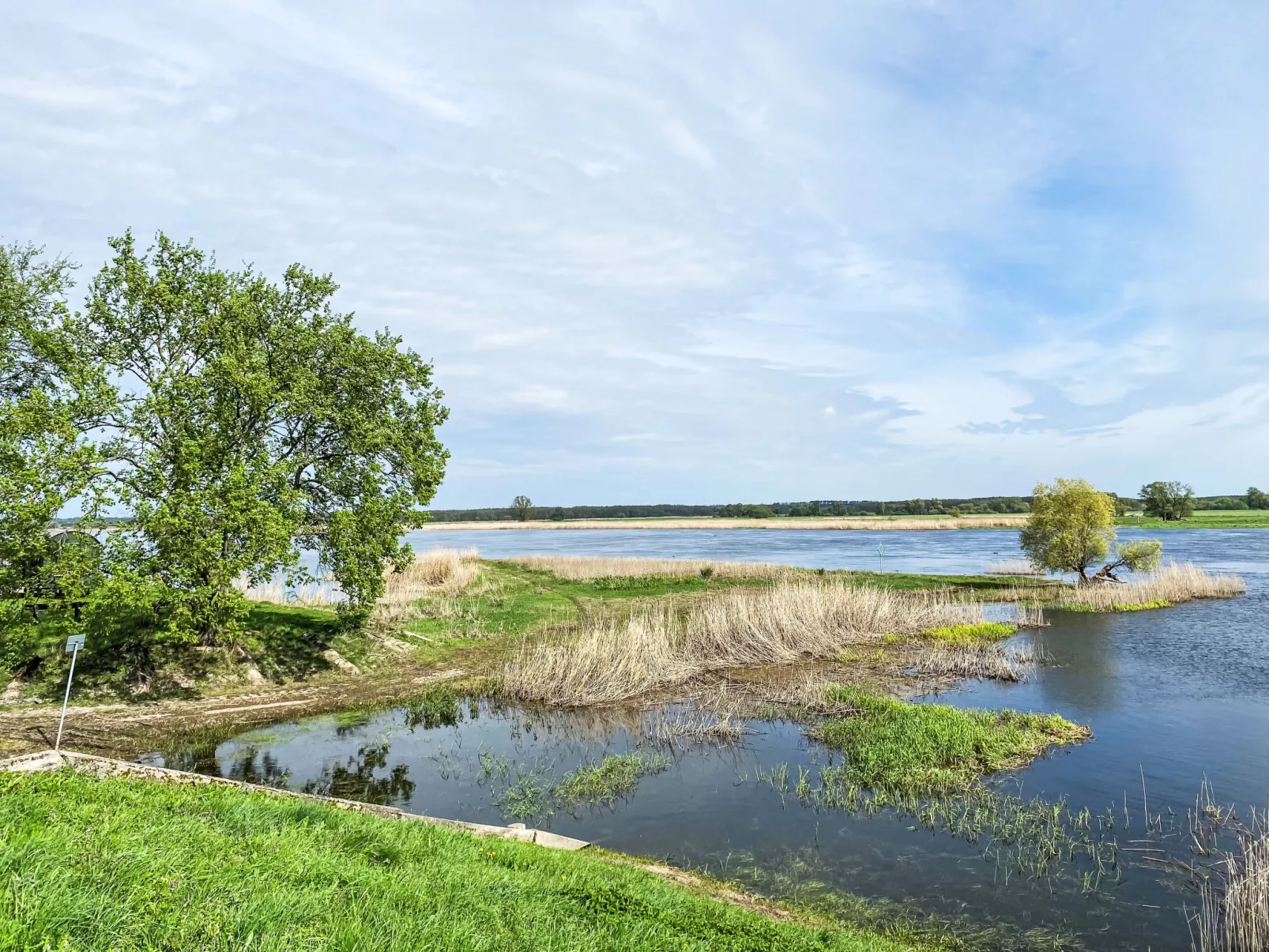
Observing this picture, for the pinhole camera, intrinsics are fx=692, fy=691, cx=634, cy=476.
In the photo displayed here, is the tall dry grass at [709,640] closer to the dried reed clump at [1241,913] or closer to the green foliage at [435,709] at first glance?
the green foliage at [435,709]

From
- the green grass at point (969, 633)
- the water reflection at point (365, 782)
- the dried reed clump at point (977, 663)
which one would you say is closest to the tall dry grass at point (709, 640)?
the green grass at point (969, 633)

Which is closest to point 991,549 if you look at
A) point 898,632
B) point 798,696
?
point 898,632

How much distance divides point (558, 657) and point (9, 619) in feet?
43.8

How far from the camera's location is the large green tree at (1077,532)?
3747 centimetres

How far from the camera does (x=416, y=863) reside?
6984mm

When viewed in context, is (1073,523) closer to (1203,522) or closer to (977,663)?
(977,663)

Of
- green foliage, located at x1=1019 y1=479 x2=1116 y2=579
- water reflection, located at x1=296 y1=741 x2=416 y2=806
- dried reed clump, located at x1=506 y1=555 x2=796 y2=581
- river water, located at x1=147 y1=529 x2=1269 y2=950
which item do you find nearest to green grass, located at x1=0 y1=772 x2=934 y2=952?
river water, located at x1=147 y1=529 x2=1269 y2=950

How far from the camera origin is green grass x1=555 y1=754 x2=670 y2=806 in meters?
12.9

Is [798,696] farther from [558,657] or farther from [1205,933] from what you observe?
[1205,933]

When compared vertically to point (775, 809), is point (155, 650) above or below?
above

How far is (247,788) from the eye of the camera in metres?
10.3

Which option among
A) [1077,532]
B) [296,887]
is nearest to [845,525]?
[1077,532]

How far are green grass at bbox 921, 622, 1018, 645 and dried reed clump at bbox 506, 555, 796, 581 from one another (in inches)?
563

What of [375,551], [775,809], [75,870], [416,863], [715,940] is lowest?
[775,809]
